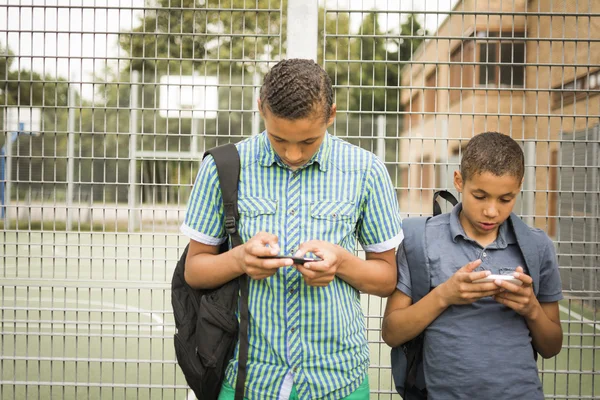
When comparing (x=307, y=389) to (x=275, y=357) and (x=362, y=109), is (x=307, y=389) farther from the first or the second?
(x=362, y=109)

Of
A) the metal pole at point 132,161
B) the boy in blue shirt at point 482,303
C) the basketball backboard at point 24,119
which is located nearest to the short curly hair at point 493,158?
the boy in blue shirt at point 482,303

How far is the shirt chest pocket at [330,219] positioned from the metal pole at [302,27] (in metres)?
1.33

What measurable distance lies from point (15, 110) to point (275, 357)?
2.35m

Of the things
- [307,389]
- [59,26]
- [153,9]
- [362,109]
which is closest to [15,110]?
[59,26]

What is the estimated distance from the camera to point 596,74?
3693 millimetres

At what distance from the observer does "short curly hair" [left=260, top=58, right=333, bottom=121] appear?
1.59 metres

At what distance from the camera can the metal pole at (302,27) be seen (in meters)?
2.87

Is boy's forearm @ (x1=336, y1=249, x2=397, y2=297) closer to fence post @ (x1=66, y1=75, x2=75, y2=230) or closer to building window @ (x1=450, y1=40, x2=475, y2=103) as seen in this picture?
building window @ (x1=450, y1=40, x2=475, y2=103)

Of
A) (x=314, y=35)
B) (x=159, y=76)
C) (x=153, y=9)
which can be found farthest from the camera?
(x=159, y=76)

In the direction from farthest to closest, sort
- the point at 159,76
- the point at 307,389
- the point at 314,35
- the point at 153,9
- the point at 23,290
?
the point at 23,290
the point at 159,76
the point at 153,9
the point at 314,35
the point at 307,389

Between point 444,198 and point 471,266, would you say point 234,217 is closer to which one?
point 471,266

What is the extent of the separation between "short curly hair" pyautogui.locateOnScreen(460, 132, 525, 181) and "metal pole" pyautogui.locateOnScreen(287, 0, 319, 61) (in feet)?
3.55

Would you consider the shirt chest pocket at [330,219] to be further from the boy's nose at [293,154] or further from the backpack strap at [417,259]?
the backpack strap at [417,259]

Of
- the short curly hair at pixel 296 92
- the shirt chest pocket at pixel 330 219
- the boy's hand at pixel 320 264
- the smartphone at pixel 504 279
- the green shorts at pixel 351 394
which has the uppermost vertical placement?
the short curly hair at pixel 296 92
